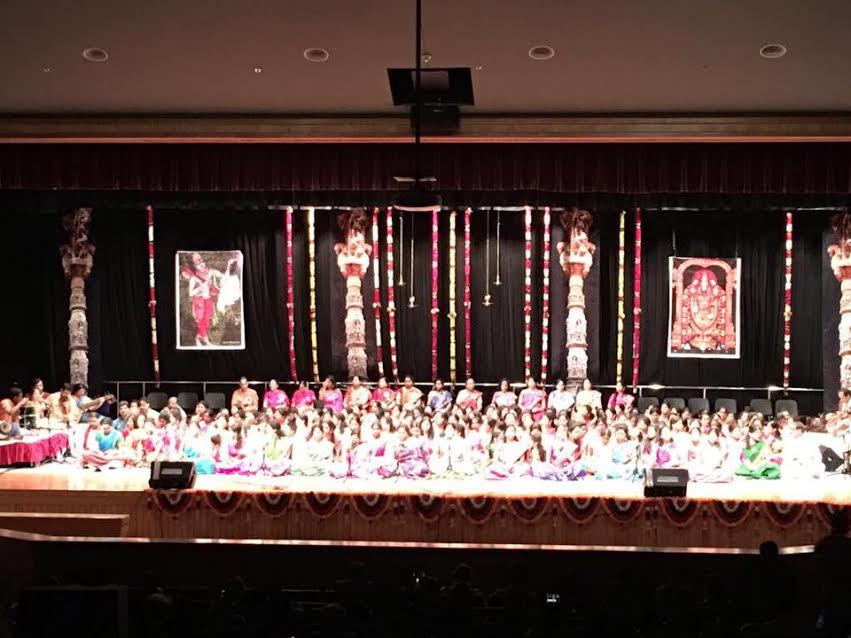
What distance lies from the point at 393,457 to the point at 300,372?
555 cm

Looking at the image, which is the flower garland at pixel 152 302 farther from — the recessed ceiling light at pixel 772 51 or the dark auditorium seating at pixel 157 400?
the recessed ceiling light at pixel 772 51

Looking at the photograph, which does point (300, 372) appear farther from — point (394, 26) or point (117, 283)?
point (394, 26)

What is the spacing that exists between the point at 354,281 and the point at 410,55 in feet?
20.3

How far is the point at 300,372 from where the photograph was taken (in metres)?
14.9

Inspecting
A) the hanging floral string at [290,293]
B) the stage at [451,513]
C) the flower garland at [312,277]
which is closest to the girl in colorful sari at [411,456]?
the stage at [451,513]

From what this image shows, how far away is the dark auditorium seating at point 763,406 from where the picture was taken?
13039 millimetres

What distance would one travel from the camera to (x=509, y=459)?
31.5 feet

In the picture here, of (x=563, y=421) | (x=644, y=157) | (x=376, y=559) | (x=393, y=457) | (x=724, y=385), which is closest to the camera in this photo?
(x=376, y=559)

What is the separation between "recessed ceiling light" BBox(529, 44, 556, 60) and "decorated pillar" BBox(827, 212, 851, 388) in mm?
6733

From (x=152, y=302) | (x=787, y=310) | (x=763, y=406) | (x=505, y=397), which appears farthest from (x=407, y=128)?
(x=787, y=310)

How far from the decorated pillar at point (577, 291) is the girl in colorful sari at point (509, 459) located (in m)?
4.44

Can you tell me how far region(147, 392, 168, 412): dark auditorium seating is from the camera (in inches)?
542

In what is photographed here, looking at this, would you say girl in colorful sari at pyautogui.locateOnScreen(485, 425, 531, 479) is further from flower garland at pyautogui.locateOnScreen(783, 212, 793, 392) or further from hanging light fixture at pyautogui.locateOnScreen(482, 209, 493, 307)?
flower garland at pyautogui.locateOnScreen(783, 212, 793, 392)

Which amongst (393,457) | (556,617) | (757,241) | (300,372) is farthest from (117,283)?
(556,617)
